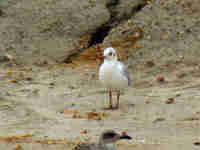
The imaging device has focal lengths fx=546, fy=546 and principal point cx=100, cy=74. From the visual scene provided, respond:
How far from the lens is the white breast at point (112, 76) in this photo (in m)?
8.95

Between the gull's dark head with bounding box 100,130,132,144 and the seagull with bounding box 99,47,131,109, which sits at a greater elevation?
the seagull with bounding box 99,47,131,109

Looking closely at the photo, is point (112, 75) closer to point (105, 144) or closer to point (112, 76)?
point (112, 76)

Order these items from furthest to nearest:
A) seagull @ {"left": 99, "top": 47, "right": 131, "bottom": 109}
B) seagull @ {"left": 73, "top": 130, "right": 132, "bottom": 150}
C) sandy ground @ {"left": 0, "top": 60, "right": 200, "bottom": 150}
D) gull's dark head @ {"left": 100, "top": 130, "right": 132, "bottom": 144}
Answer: seagull @ {"left": 99, "top": 47, "right": 131, "bottom": 109} → sandy ground @ {"left": 0, "top": 60, "right": 200, "bottom": 150} → gull's dark head @ {"left": 100, "top": 130, "right": 132, "bottom": 144} → seagull @ {"left": 73, "top": 130, "right": 132, "bottom": 150}

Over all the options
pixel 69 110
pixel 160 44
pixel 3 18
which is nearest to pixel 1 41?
pixel 3 18

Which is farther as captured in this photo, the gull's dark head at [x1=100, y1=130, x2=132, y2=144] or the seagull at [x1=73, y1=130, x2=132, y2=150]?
the gull's dark head at [x1=100, y1=130, x2=132, y2=144]

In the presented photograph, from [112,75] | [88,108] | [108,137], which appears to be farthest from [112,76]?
[108,137]

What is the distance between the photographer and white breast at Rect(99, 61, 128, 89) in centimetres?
895

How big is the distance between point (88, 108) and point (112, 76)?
67cm

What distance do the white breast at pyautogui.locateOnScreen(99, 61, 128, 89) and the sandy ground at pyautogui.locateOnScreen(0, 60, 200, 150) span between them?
371 mm

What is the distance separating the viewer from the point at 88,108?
8773mm

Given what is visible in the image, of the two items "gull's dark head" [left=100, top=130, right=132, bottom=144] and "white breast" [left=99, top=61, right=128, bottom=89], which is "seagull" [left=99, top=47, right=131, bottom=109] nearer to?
"white breast" [left=99, top=61, right=128, bottom=89]

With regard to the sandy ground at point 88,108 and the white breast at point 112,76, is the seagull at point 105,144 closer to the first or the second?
the sandy ground at point 88,108

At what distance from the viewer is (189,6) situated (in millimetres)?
12453

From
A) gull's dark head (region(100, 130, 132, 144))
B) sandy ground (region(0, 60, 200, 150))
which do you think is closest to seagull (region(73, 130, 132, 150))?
gull's dark head (region(100, 130, 132, 144))
